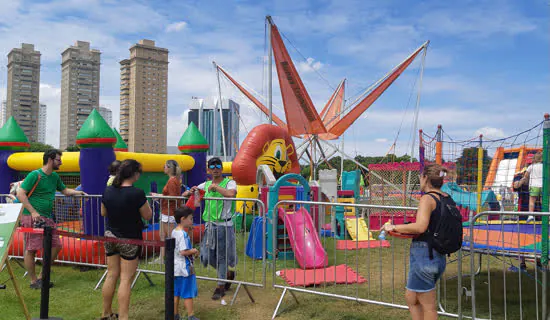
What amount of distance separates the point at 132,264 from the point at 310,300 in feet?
7.22

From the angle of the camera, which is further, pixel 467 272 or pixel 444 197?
pixel 467 272

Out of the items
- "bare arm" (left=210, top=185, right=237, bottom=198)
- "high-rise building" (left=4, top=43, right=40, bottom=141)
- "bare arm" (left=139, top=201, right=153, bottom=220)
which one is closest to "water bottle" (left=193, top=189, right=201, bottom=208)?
"bare arm" (left=210, top=185, right=237, bottom=198)

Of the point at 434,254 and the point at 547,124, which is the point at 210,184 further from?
the point at 547,124

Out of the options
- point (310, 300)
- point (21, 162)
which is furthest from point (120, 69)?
point (310, 300)

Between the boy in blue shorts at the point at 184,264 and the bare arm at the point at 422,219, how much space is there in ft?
6.91

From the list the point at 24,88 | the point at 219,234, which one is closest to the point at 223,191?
the point at 219,234

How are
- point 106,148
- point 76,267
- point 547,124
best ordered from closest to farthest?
1. point 547,124
2. point 76,267
3. point 106,148

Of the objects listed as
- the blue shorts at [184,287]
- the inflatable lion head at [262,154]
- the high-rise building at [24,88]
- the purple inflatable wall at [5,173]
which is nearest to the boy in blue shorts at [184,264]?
the blue shorts at [184,287]

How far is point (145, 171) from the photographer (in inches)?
360

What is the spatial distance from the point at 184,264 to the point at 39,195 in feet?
8.28

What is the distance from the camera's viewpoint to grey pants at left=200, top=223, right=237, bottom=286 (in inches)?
202

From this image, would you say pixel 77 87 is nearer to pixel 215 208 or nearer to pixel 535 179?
pixel 215 208

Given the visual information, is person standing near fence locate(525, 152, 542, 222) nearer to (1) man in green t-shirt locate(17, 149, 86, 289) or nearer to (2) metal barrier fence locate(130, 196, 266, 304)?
(2) metal barrier fence locate(130, 196, 266, 304)

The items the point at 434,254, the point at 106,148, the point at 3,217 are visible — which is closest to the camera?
the point at 434,254
